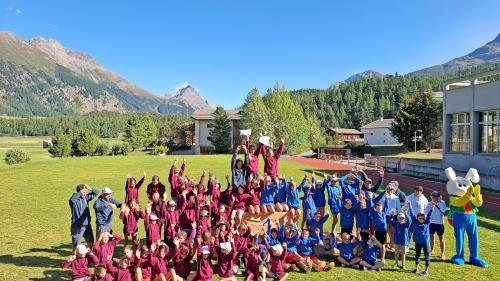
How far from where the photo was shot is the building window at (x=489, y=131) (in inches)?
1075

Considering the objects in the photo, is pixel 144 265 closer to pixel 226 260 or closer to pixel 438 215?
pixel 226 260

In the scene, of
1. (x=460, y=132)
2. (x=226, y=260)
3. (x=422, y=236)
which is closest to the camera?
(x=226, y=260)

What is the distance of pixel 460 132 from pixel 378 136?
78.1 metres

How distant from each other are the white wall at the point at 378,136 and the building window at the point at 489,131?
7712 centimetres

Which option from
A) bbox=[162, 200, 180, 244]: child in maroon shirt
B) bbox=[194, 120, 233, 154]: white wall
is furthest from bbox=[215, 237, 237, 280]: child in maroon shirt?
bbox=[194, 120, 233, 154]: white wall

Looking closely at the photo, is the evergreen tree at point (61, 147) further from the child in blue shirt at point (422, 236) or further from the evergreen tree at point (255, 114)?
the child in blue shirt at point (422, 236)

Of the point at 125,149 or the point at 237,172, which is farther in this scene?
the point at 125,149

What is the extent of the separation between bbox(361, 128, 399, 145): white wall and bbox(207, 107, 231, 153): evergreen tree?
49.8m

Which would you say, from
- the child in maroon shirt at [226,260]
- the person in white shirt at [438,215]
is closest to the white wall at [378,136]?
the person in white shirt at [438,215]

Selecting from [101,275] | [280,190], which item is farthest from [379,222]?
[101,275]

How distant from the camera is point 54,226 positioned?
51.6ft

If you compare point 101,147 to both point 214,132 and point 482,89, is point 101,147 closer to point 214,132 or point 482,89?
point 214,132

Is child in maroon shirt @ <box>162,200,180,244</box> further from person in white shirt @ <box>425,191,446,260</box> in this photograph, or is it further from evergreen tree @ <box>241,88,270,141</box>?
evergreen tree @ <box>241,88,270,141</box>

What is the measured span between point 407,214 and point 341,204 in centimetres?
212
